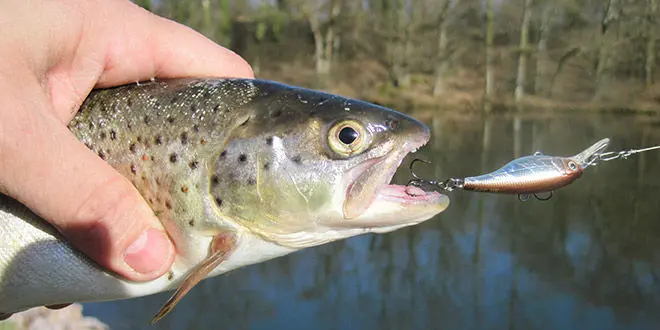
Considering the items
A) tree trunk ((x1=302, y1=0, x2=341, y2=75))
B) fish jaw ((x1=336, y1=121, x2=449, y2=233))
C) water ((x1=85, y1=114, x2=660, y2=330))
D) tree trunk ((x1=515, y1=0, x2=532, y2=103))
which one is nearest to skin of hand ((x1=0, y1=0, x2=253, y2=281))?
fish jaw ((x1=336, y1=121, x2=449, y2=233))

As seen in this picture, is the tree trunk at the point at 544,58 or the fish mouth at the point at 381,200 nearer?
the fish mouth at the point at 381,200

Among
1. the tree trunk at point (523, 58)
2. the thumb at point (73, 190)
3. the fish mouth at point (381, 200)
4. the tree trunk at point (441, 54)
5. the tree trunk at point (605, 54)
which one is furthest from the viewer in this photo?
the tree trunk at point (441, 54)

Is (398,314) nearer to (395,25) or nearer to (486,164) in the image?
(486,164)

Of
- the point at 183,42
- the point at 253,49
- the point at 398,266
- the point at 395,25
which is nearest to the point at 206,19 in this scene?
the point at 253,49

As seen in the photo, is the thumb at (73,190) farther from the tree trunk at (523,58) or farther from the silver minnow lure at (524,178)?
the tree trunk at (523,58)

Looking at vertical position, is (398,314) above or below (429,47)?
below

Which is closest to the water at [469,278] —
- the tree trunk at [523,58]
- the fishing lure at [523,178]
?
the fishing lure at [523,178]

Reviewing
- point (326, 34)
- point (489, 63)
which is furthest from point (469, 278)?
point (326, 34)
